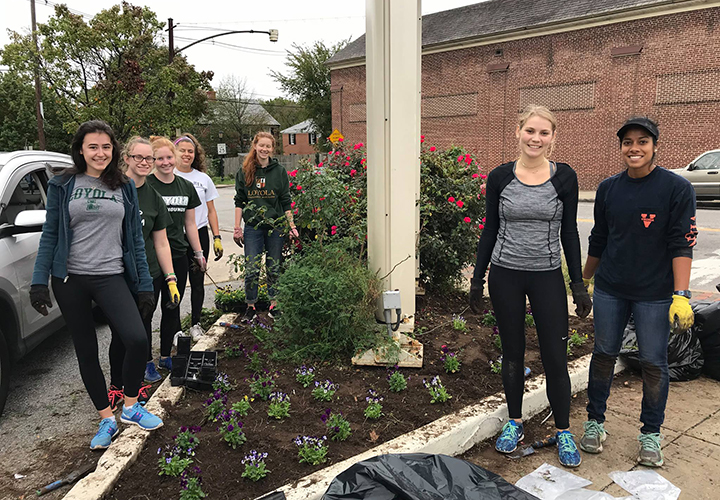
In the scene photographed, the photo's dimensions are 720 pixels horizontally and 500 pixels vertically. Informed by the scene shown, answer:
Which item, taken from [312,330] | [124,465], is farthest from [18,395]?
[312,330]

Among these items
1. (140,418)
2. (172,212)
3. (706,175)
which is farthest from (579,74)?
(140,418)

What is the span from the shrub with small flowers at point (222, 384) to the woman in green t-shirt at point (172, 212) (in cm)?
86

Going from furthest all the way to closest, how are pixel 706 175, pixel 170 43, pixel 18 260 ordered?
pixel 170 43, pixel 706 175, pixel 18 260

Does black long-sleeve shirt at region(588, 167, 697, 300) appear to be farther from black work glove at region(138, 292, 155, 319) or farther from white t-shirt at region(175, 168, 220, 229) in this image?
white t-shirt at region(175, 168, 220, 229)

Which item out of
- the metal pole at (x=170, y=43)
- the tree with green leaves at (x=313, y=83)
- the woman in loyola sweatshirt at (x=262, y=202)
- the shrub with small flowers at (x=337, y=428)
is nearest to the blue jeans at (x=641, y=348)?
the shrub with small flowers at (x=337, y=428)

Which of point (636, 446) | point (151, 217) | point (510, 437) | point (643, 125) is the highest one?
point (643, 125)

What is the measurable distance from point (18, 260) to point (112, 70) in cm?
1653

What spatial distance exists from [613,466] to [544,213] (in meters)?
1.54

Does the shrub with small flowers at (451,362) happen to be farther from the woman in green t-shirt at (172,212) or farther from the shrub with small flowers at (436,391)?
the woman in green t-shirt at (172,212)

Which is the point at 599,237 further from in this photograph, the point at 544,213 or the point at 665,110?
the point at 665,110

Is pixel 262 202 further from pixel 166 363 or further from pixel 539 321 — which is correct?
pixel 539 321

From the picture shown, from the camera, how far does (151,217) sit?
3.81m

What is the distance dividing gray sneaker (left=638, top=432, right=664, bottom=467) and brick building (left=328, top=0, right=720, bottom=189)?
73.1 ft

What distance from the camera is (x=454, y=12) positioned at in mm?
32219
